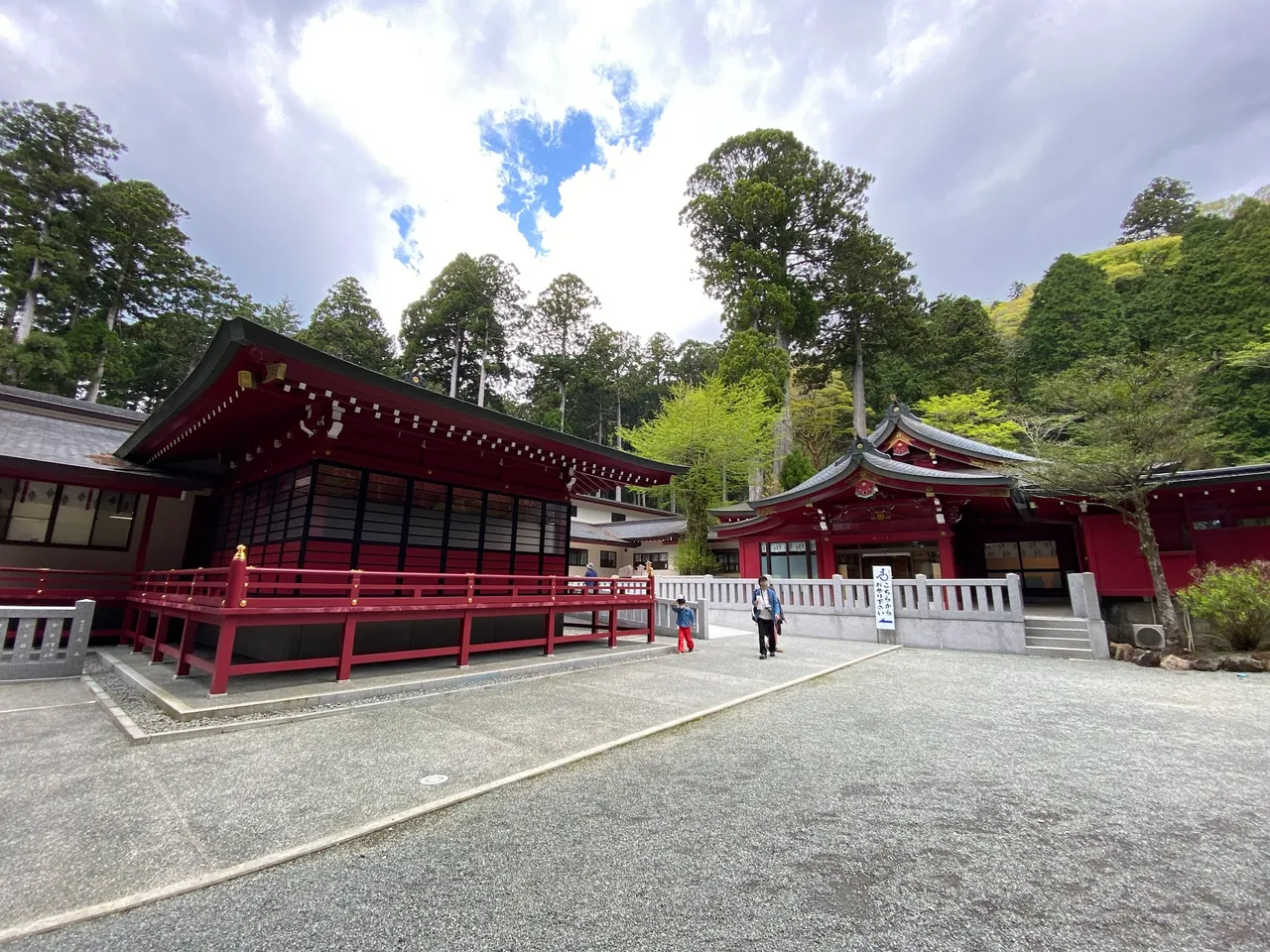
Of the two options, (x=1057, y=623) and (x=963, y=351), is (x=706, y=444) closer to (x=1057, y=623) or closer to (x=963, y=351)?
(x=1057, y=623)

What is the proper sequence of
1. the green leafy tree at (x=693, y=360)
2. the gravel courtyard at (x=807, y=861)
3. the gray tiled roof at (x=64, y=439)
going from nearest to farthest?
the gravel courtyard at (x=807, y=861)
the gray tiled roof at (x=64, y=439)
the green leafy tree at (x=693, y=360)

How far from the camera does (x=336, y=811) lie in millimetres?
3145

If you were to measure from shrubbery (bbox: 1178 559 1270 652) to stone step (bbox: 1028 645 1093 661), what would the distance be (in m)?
1.68

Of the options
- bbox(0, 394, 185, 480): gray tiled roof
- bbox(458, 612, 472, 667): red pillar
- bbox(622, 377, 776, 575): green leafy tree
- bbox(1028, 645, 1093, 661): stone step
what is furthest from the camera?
bbox(622, 377, 776, 575): green leafy tree

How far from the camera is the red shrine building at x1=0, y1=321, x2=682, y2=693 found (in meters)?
6.02

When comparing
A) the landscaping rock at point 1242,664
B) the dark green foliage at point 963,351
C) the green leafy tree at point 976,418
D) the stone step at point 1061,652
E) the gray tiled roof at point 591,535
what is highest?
the dark green foliage at point 963,351

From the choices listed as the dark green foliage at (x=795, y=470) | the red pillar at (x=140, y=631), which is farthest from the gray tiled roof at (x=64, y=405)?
the dark green foliage at (x=795, y=470)

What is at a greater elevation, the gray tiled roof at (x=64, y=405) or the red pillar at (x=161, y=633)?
the gray tiled roof at (x=64, y=405)

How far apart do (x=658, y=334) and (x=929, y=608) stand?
3691cm

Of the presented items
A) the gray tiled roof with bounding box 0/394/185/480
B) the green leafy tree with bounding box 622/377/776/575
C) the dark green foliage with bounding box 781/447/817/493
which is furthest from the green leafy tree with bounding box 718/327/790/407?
the gray tiled roof with bounding box 0/394/185/480

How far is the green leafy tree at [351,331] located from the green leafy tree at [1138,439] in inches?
1284

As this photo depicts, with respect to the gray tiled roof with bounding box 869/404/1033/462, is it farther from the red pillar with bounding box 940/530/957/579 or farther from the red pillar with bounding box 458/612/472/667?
the red pillar with bounding box 458/612/472/667

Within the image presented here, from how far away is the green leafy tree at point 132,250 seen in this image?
24.6 metres

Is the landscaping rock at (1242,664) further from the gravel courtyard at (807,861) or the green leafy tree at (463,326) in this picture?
the green leafy tree at (463,326)
